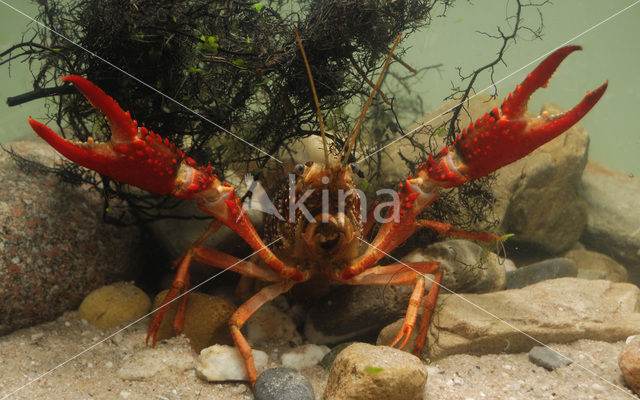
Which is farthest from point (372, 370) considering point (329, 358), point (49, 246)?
point (49, 246)

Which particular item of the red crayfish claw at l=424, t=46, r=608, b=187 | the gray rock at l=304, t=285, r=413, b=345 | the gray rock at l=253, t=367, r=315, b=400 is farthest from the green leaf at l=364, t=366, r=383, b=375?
→ the red crayfish claw at l=424, t=46, r=608, b=187

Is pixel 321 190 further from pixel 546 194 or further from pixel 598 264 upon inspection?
pixel 598 264

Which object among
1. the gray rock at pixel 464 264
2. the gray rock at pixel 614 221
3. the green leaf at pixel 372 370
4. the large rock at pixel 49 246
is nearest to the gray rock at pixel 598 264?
the gray rock at pixel 614 221

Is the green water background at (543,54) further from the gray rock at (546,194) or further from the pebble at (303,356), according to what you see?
the pebble at (303,356)

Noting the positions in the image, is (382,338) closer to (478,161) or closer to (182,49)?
(478,161)

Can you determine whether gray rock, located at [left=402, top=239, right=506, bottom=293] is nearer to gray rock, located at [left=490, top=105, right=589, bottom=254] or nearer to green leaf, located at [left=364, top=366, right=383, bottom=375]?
gray rock, located at [left=490, top=105, right=589, bottom=254]

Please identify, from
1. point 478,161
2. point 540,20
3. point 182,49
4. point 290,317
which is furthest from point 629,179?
point 182,49

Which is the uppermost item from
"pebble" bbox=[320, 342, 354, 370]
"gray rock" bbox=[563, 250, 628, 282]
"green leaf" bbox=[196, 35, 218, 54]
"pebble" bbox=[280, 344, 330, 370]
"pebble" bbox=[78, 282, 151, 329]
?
"green leaf" bbox=[196, 35, 218, 54]
